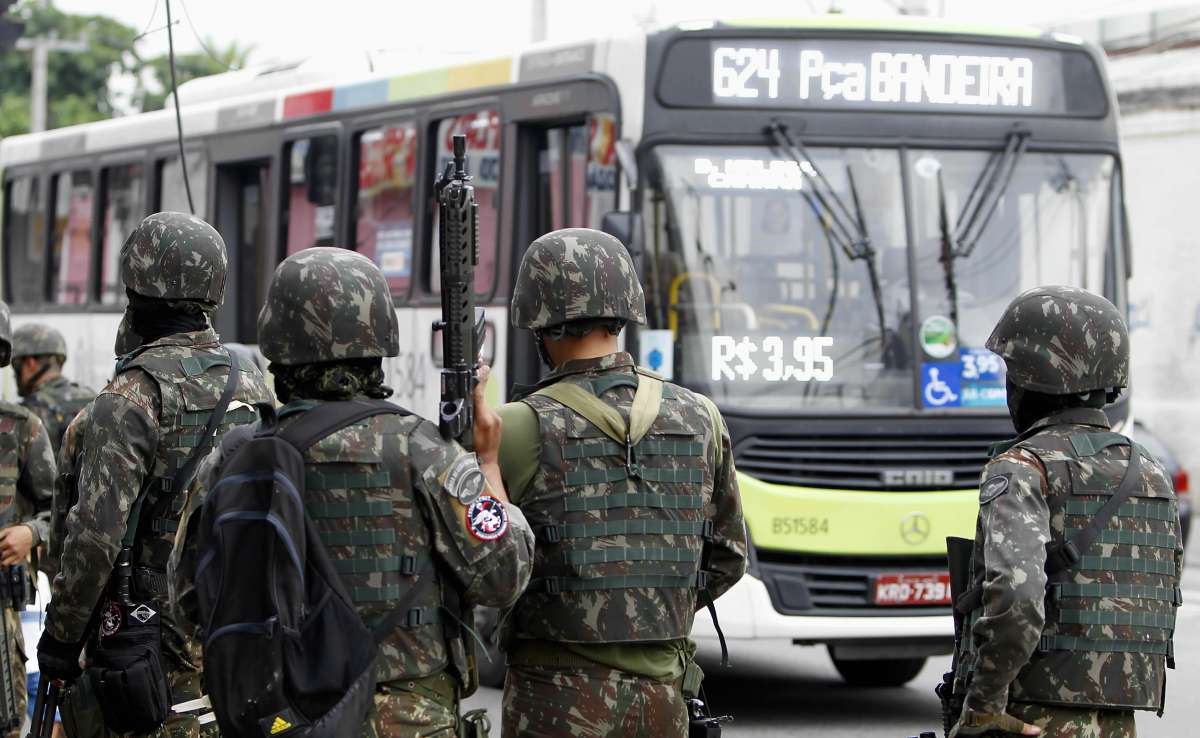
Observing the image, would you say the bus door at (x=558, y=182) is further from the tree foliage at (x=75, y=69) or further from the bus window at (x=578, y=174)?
the tree foliage at (x=75, y=69)

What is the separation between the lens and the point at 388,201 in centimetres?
1121

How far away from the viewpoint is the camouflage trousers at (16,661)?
6.11 metres

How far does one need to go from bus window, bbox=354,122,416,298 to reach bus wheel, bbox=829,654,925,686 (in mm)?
3147

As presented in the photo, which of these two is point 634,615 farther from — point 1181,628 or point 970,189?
point 1181,628

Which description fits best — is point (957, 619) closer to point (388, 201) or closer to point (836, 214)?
point (836, 214)

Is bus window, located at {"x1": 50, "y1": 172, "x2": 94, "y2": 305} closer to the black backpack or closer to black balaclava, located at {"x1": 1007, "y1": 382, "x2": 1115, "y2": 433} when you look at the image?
black balaclava, located at {"x1": 1007, "y1": 382, "x2": 1115, "y2": 433}

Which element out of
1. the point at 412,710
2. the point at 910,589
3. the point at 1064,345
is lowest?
the point at 910,589

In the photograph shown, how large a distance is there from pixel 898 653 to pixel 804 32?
9.55 ft

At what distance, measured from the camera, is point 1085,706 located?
438 centimetres

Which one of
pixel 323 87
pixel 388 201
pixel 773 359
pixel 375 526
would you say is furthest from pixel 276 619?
pixel 323 87

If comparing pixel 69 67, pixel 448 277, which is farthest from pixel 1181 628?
pixel 69 67

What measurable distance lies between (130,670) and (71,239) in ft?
35.8

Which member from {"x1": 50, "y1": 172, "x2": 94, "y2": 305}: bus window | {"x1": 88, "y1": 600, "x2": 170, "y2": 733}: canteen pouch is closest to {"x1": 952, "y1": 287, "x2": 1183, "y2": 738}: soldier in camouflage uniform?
{"x1": 88, "y1": 600, "x2": 170, "y2": 733}: canteen pouch

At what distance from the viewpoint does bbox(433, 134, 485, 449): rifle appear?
4.10 meters
